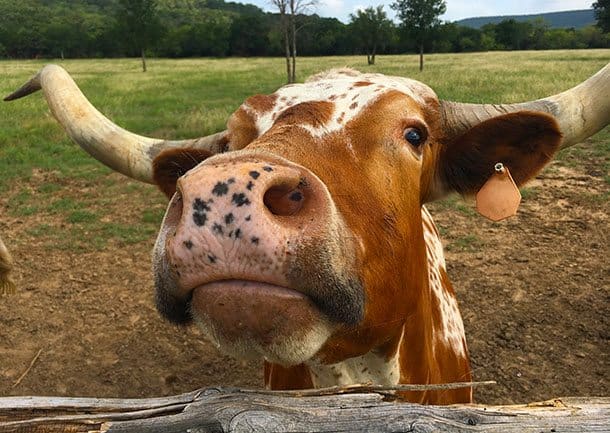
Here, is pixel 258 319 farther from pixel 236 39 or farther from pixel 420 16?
pixel 236 39

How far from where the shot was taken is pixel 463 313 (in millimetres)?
5738

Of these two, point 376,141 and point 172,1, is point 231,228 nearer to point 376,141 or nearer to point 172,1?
point 376,141

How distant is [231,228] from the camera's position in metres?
1.43

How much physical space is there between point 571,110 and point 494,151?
49 cm

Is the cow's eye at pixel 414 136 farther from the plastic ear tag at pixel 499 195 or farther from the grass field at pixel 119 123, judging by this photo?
the grass field at pixel 119 123

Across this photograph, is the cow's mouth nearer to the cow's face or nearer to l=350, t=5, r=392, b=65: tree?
the cow's face

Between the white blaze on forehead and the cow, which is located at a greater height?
the white blaze on forehead

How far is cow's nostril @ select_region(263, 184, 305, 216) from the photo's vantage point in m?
1.52

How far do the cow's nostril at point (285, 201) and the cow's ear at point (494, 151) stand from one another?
127 cm

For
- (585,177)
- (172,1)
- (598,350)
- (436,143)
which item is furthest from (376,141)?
(172,1)

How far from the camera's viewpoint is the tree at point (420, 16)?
38.2 meters

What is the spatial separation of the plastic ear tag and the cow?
9cm

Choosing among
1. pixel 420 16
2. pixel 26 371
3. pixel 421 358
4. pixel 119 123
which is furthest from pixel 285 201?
pixel 420 16

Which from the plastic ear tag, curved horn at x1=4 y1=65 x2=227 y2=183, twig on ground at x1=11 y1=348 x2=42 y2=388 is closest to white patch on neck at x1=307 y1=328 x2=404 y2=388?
the plastic ear tag
